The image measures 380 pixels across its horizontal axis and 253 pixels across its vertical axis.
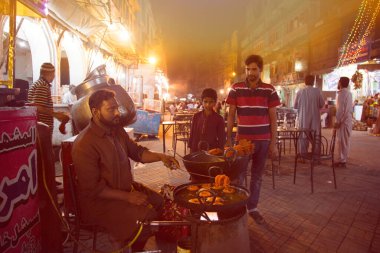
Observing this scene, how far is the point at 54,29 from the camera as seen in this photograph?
988 centimetres

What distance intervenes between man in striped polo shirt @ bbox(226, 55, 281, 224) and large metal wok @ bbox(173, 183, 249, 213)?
4.80 feet

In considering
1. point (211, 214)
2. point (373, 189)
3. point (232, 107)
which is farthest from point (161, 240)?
point (373, 189)

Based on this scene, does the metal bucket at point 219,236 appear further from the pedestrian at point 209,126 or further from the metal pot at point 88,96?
the metal pot at point 88,96

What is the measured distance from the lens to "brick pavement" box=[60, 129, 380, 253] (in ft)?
13.4

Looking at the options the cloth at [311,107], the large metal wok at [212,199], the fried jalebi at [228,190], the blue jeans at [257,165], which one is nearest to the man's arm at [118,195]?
the large metal wok at [212,199]

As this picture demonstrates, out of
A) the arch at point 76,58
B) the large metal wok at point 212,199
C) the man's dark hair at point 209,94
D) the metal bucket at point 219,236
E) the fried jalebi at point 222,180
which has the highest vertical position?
the arch at point 76,58

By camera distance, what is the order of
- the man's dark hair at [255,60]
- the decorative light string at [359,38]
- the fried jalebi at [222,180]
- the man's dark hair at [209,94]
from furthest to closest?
the decorative light string at [359,38]
the man's dark hair at [209,94]
the man's dark hair at [255,60]
the fried jalebi at [222,180]

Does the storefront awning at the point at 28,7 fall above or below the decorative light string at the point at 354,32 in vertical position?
below

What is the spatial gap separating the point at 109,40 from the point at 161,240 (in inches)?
544

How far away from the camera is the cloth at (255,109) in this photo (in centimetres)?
466

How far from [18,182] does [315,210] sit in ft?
Answer: 15.2

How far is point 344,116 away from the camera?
8227 millimetres

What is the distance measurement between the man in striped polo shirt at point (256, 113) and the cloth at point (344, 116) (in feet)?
14.3

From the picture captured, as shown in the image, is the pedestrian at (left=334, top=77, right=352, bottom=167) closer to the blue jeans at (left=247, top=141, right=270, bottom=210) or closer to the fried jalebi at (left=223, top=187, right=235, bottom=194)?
the blue jeans at (left=247, top=141, right=270, bottom=210)
